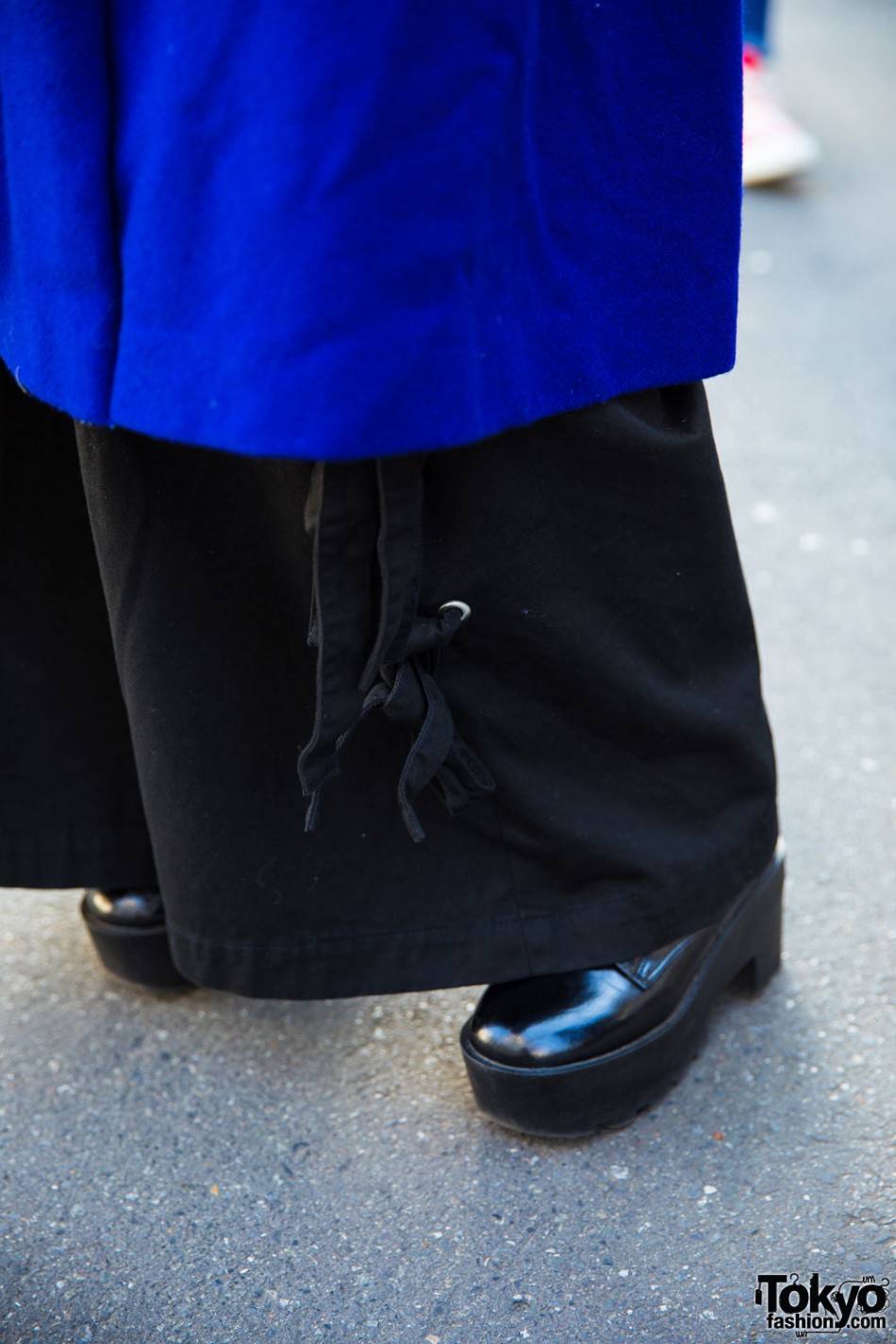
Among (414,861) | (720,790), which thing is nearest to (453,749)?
(414,861)

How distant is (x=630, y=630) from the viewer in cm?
99

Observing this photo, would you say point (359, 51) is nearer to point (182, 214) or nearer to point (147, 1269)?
point (182, 214)

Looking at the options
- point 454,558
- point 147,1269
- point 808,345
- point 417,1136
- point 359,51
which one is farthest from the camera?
point 808,345

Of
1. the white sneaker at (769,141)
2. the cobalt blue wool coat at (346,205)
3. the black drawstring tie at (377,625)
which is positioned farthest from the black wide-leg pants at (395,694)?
the white sneaker at (769,141)


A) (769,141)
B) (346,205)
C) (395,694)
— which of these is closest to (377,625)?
(395,694)

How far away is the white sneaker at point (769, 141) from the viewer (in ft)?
11.0

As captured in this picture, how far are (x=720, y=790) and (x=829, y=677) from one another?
74 centimetres

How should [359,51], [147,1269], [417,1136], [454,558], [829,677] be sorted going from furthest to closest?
[829,677] < [417,1136] < [147,1269] < [454,558] < [359,51]

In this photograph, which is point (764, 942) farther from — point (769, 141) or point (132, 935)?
point (769, 141)

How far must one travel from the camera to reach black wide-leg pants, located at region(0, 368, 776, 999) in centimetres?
90

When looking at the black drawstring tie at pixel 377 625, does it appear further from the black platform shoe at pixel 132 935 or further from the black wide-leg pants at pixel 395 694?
the black platform shoe at pixel 132 935

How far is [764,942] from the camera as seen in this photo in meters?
1.22

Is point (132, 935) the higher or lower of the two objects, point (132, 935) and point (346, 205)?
the lower

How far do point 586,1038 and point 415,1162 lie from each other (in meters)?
0.19
